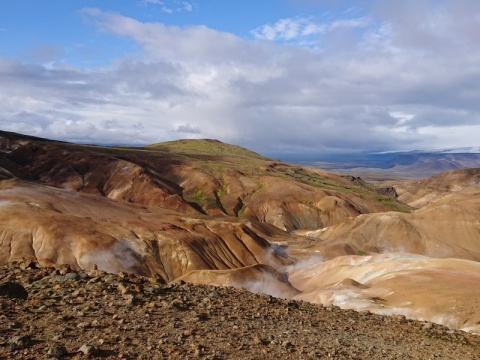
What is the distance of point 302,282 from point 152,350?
201 feet

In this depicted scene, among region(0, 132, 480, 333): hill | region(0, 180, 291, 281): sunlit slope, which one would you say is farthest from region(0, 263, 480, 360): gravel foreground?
region(0, 180, 291, 281): sunlit slope

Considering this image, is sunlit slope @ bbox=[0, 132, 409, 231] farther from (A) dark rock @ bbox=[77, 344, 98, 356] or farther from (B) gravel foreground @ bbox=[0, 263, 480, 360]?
(A) dark rock @ bbox=[77, 344, 98, 356]

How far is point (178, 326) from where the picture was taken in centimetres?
1265

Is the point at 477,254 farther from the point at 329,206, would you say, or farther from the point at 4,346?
the point at 4,346

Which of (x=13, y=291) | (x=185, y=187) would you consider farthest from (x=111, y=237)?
(x=185, y=187)

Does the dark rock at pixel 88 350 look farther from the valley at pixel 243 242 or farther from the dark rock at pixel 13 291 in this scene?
the valley at pixel 243 242

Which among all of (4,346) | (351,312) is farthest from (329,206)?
(4,346)

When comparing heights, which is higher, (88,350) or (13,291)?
(13,291)

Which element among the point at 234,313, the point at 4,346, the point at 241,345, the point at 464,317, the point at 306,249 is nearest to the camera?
the point at 4,346

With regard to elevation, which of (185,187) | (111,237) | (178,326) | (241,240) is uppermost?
(178,326)

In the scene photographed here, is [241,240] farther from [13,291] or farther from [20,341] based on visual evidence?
[20,341]

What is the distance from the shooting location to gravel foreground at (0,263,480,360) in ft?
35.5

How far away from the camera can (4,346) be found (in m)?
10.1

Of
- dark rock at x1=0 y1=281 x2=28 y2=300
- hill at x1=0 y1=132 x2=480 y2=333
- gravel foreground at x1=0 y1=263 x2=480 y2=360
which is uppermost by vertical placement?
dark rock at x1=0 y1=281 x2=28 y2=300
